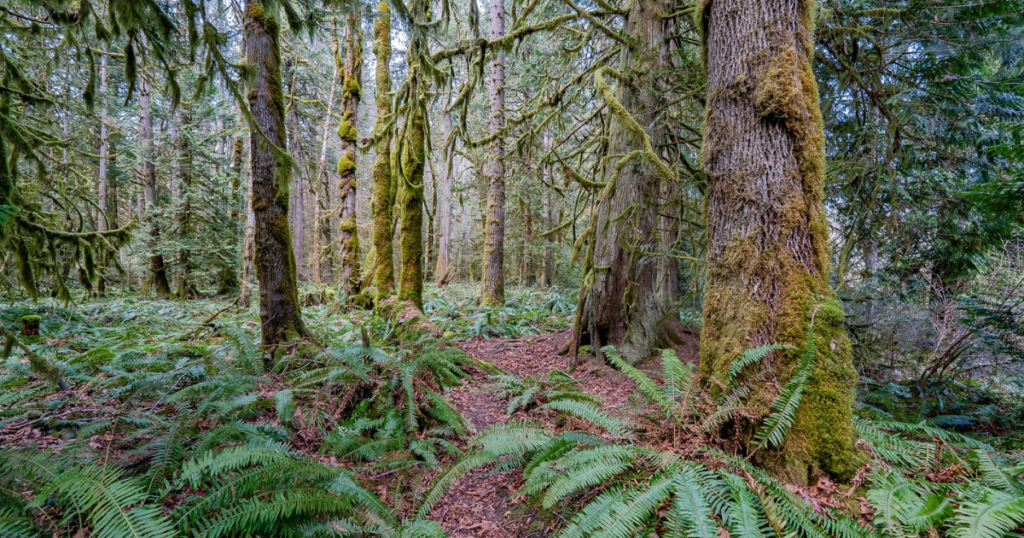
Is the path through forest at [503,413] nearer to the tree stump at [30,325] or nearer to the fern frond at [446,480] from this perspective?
the fern frond at [446,480]

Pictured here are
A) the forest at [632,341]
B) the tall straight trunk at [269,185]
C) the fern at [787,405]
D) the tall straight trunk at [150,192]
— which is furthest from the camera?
the tall straight trunk at [150,192]

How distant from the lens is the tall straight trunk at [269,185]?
194 inches

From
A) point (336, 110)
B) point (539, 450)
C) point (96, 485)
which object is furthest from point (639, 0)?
point (336, 110)

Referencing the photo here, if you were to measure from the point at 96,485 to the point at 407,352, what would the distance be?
3.23 m

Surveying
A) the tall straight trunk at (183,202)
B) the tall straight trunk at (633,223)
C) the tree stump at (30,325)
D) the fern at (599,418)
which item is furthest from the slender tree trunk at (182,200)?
the fern at (599,418)

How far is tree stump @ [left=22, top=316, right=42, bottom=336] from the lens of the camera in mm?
6020

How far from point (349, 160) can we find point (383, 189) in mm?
1815

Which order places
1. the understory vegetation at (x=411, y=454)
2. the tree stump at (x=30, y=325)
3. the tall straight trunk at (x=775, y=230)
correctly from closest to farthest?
the understory vegetation at (x=411, y=454) < the tall straight trunk at (x=775, y=230) < the tree stump at (x=30, y=325)

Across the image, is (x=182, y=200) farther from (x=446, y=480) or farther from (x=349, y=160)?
(x=446, y=480)

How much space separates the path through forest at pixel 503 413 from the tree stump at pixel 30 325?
658 cm

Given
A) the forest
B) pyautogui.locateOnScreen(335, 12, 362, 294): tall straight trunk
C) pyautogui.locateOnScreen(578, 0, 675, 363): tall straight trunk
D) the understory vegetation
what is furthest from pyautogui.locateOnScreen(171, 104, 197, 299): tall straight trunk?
pyautogui.locateOnScreen(578, 0, 675, 363): tall straight trunk

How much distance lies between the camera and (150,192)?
1219 centimetres

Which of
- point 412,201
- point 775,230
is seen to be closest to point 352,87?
point 412,201

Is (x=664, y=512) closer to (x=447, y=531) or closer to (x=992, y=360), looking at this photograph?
(x=447, y=531)
